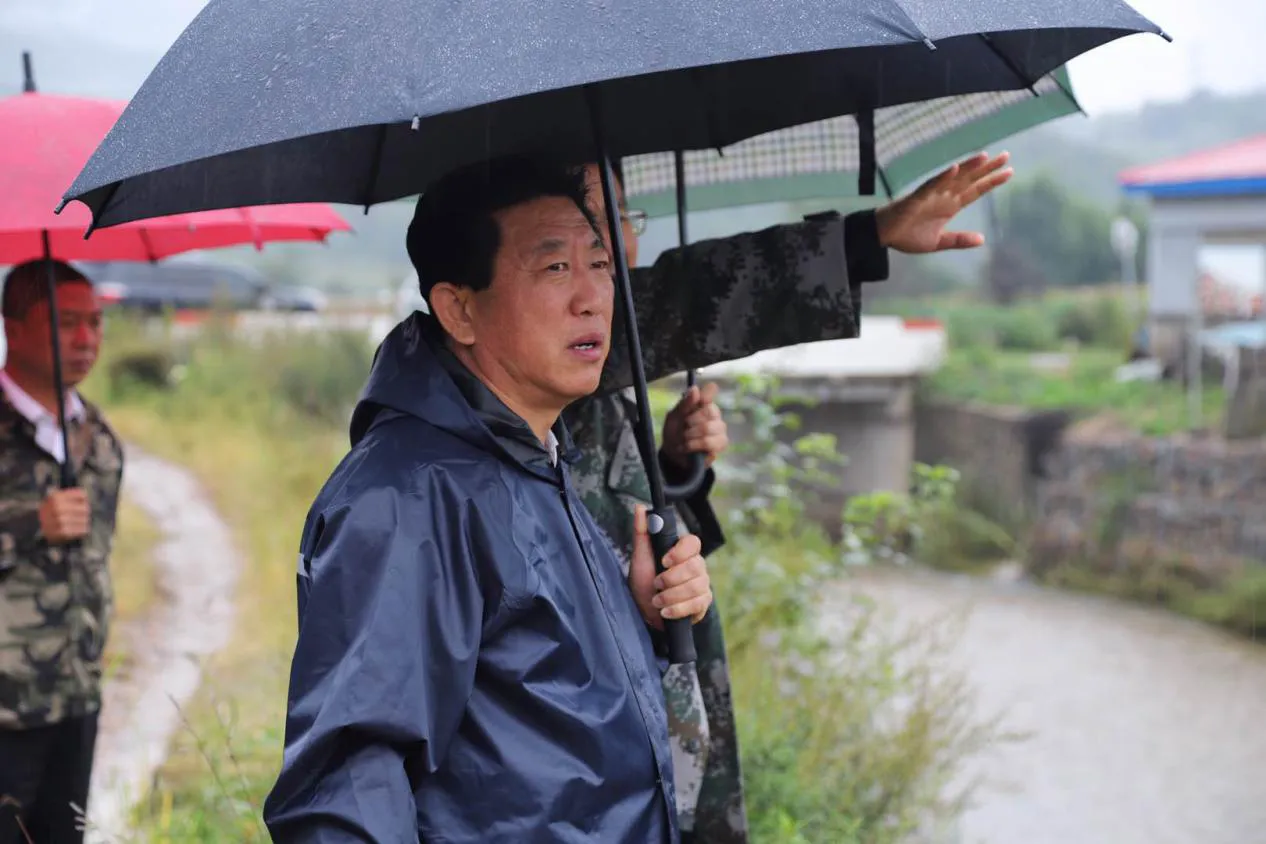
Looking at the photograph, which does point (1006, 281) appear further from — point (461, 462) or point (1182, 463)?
point (461, 462)

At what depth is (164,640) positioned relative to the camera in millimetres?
7281

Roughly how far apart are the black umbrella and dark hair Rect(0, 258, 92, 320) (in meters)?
1.09

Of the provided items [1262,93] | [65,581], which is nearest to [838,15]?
[65,581]

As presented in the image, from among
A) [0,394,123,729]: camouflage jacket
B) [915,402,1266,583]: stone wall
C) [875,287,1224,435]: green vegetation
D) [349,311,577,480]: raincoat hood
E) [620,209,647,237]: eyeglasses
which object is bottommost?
[915,402,1266,583]: stone wall

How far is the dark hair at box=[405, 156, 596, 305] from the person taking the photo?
1.92 meters

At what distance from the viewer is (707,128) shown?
263cm

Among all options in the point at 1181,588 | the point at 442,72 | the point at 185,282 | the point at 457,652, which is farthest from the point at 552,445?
the point at 185,282

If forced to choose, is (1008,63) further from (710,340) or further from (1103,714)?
(1103,714)

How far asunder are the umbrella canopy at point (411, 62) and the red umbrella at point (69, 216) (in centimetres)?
40

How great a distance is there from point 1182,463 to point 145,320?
42.5 feet

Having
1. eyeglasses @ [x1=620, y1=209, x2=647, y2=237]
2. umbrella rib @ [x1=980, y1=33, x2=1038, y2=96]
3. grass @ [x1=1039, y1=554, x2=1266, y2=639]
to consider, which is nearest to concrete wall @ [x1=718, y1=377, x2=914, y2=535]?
grass @ [x1=1039, y1=554, x2=1266, y2=639]

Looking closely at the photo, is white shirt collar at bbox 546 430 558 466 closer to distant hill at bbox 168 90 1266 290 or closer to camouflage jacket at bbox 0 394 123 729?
camouflage jacket at bbox 0 394 123 729

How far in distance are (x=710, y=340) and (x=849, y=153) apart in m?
0.74

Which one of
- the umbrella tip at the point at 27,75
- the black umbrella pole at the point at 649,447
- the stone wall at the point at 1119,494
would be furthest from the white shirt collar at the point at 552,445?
the stone wall at the point at 1119,494
